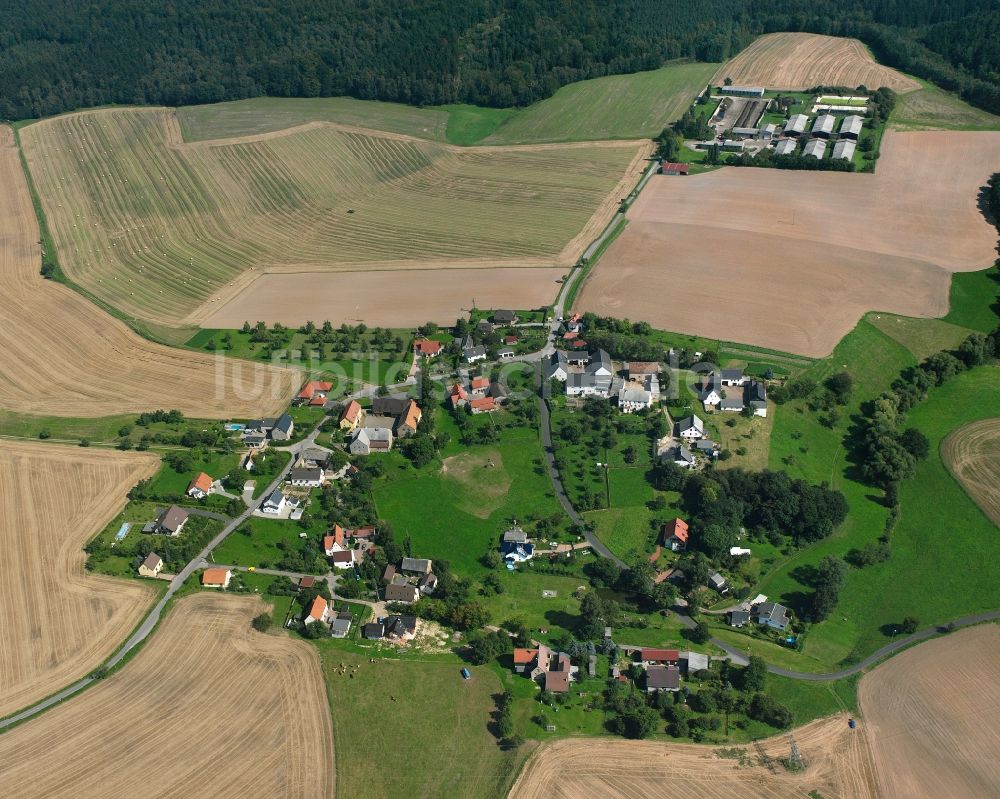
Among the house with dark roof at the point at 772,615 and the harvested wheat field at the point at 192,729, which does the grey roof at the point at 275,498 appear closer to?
the harvested wheat field at the point at 192,729

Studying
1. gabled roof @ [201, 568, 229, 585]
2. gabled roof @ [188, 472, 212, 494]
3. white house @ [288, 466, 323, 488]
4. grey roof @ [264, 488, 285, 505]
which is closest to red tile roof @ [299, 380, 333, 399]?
white house @ [288, 466, 323, 488]

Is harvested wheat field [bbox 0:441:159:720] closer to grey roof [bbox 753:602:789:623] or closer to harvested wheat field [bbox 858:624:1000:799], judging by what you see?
grey roof [bbox 753:602:789:623]

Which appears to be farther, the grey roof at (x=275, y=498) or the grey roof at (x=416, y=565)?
the grey roof at (x=275, y=498)

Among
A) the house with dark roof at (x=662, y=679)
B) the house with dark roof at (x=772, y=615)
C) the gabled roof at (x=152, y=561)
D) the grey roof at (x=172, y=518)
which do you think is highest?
the house with dark roof at (x=772, y=615)

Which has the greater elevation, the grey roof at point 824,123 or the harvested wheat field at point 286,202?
the grey roof at point 824,123

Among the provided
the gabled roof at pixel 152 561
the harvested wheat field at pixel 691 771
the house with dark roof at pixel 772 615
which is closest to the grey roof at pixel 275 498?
the gabled roof at pixel 152 561

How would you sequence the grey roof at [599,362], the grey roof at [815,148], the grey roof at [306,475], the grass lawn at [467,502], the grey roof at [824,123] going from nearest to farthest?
the grass lawn at [467,502]
the grey roof at [306,475]
the grey roof at [599,362]
the grey roof at [815,148]
the grey roof at [824,123]

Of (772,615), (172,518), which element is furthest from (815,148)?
(172,518)

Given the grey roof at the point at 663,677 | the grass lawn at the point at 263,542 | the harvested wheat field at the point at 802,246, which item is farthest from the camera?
the harvested wheat field at the point at 802,246
